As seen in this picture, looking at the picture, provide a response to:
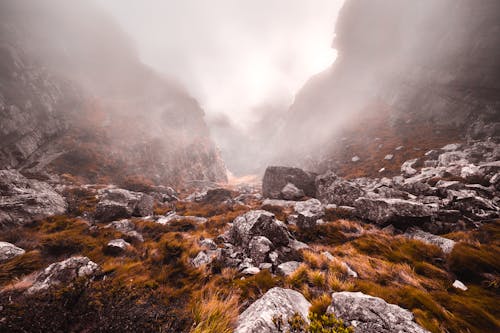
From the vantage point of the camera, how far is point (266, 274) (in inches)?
178

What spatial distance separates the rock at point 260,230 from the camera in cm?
745

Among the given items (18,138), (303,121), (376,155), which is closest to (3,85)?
(18,138)

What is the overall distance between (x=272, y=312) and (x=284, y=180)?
24854 millimetres

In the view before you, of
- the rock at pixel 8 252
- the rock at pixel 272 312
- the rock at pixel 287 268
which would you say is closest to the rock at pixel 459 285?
the rock at pixel 272 312

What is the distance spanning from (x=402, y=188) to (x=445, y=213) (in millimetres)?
10400

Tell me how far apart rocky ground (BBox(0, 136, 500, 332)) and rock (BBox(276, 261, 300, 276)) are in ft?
0.11

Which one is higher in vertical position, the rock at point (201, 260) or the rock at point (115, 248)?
the rock at point (115, 248)

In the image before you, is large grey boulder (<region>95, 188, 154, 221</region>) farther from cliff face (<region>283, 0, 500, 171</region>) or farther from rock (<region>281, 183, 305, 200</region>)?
cliff face (<region>283, 0, 500, 171</region>)

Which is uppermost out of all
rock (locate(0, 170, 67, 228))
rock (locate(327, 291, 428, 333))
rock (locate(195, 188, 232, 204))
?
rock (locate(195, 188, 232, 204))

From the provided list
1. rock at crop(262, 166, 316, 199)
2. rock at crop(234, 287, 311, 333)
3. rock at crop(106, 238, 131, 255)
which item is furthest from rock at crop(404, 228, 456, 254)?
rock at crop(262, 166, 316, 199)

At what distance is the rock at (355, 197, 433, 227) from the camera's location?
318 inches

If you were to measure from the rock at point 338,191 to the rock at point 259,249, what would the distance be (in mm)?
11683

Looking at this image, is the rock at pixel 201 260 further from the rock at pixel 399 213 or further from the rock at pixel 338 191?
the rock at pixel 338 191

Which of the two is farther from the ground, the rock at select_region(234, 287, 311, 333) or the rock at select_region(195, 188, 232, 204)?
the rock at select_region(195, 188, 232, 204)
